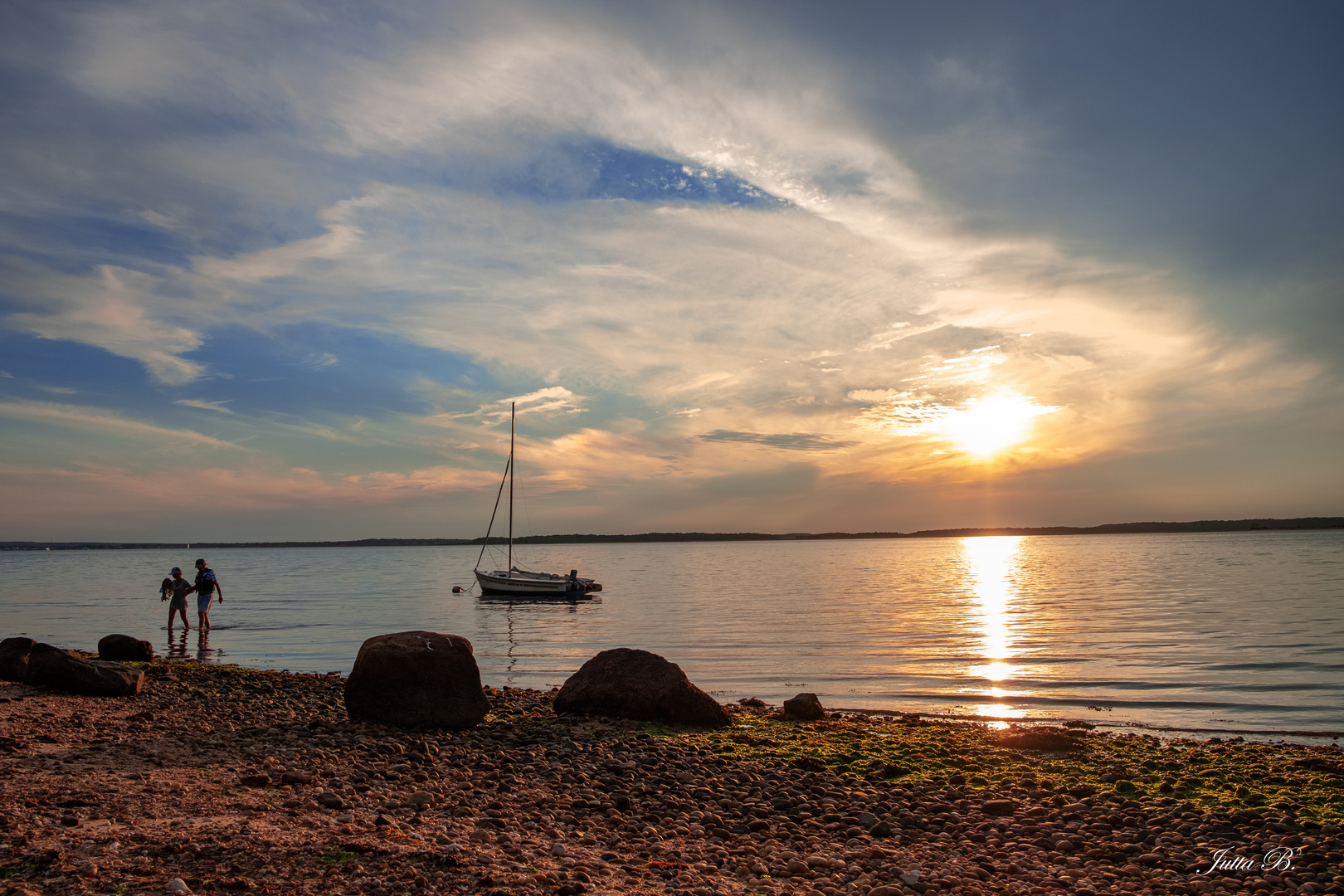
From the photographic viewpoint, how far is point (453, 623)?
41.5 m

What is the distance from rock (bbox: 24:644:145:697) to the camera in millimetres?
13711

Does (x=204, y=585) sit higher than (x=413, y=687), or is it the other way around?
(x=204, y=585)

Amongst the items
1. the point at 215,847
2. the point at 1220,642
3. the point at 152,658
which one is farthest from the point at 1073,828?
the point at 1220,642

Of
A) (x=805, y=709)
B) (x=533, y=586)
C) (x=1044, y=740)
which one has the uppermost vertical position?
(x=1044, y=740)

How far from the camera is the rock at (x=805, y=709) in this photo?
15266 millimetres

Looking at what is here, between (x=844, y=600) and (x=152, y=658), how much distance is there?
124 feet

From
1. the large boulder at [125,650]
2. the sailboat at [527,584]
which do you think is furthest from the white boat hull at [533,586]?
the large boulder at [125,650]

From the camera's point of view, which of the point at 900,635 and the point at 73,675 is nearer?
the point at 73,675

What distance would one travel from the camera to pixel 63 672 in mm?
13727
